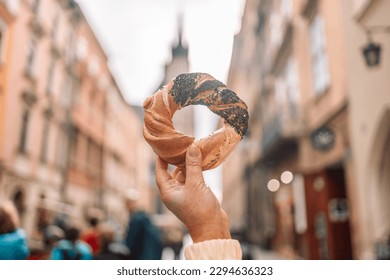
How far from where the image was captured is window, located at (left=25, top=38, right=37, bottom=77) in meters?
13.6

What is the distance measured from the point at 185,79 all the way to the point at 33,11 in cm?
1396

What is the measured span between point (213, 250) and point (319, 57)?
33.6 ft

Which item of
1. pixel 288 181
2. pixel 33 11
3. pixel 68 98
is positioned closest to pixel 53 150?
pixel 68 98

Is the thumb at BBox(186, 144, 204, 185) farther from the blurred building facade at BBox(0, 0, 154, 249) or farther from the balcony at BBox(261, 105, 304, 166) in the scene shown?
the balcony at BBox(261, 105, 304, 166)

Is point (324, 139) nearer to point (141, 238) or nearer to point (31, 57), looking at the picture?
point (141, 238)

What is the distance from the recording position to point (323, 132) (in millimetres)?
9719

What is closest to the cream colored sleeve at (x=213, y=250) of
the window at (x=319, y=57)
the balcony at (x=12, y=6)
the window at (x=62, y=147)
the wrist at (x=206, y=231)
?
the wrist at (x=206, y=231)

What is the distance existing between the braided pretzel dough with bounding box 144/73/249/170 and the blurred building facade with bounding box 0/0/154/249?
18.3 feet

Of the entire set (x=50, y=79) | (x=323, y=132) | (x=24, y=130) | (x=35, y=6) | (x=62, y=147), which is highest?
(x=35, y=6)

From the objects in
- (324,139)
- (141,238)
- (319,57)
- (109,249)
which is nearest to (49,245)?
(109,249)

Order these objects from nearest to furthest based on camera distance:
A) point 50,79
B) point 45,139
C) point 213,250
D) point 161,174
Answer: point 213,250 → point 161,174 → point 45,139 → point 50,79

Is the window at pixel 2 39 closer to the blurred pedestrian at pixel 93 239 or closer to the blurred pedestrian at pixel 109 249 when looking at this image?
the blurred pedestrian at pixel 93 239

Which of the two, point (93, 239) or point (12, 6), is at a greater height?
point (12, 6)

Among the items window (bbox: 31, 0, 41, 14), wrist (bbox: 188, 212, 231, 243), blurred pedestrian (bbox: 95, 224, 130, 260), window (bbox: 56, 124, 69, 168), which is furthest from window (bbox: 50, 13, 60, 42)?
wrist (bbox: 188, 212, 231, 243)
